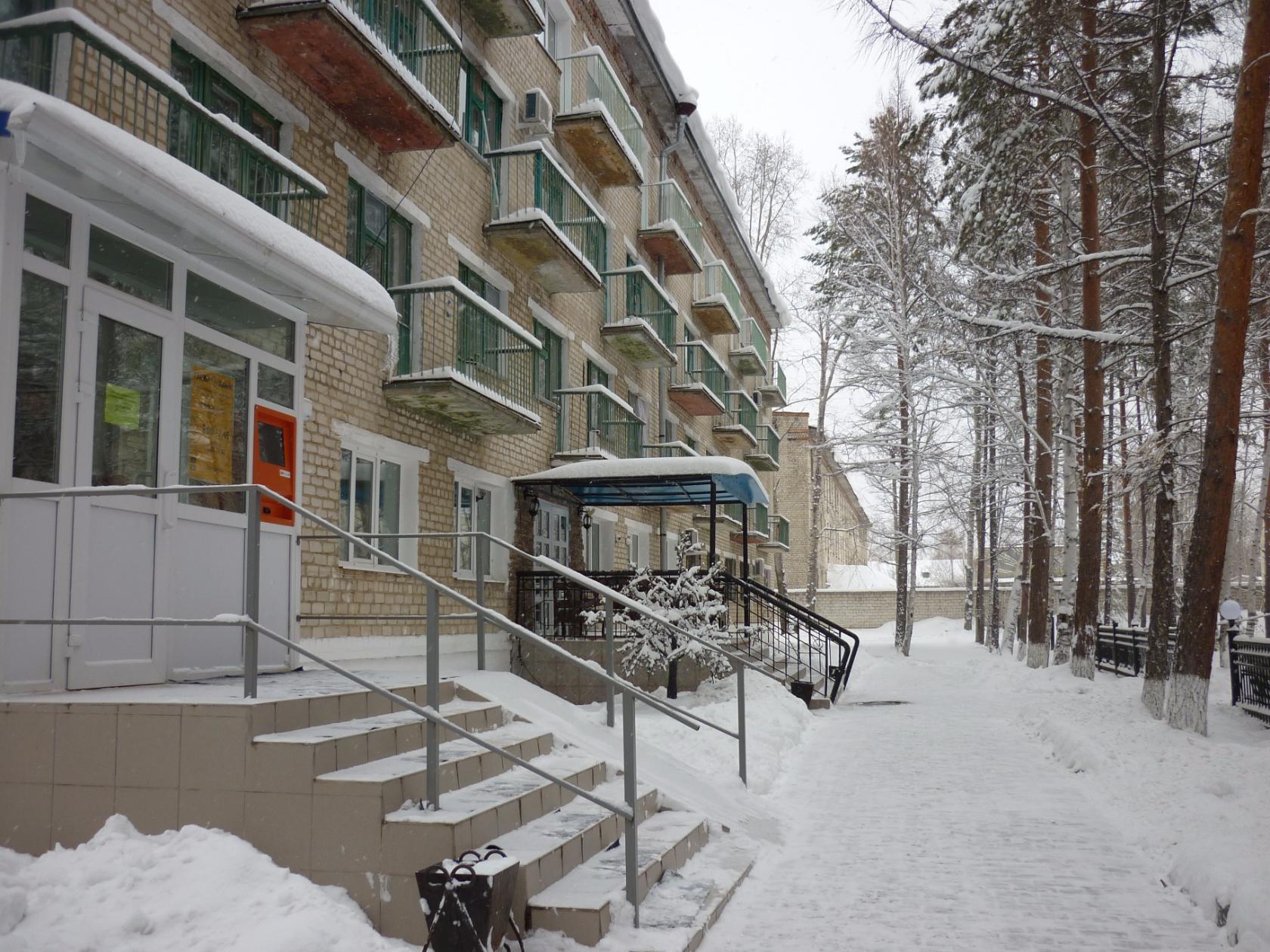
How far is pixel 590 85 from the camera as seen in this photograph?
1780cm

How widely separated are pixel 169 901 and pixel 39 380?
3035 millimetres

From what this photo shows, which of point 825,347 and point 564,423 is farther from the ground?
point 825,347

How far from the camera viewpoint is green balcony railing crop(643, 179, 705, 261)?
74.8ft

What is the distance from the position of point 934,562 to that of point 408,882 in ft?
252

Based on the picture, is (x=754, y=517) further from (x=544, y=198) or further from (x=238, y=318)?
(x=238, y=318)

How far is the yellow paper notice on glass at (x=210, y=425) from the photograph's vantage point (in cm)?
725

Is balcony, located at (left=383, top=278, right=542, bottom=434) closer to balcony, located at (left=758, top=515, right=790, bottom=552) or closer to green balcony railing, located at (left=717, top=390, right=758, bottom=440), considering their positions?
green balcony railing, located at (left=717, top=390, right=758, bottom=440)

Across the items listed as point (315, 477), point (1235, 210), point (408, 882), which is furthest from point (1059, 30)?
point (408, 882)

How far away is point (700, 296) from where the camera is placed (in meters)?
28.0

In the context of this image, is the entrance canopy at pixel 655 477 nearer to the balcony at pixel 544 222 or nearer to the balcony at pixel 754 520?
the balcony at pixel 544 222

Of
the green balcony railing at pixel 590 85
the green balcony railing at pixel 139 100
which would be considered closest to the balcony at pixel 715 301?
the green balcony railing at pixel 590 85

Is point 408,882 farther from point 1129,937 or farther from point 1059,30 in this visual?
point 1059,30

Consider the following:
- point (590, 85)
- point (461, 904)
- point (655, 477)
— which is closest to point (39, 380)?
point (461, 904)

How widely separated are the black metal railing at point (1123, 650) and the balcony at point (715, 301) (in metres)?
11.9
